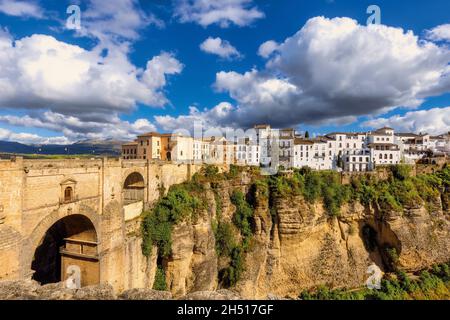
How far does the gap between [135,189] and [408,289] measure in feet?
111

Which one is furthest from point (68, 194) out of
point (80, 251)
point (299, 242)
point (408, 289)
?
point (408, 289)

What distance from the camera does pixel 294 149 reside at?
153 ft

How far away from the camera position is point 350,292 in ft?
94.0

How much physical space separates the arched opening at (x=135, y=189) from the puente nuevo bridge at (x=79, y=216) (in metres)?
0.09

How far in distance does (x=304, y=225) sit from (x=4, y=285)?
85.9 feet

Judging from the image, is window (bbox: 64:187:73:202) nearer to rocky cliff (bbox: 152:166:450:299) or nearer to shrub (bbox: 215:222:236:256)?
rocky cliff (bbox: 152:166:450:299)

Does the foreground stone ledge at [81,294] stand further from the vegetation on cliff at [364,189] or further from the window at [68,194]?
the vegetation on cliff at [364,189]

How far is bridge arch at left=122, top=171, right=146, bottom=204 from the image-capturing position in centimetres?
2123

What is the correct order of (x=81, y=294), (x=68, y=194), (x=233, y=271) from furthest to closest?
(x=233, y=271), (x=68, y=194), (x=81, y=294)

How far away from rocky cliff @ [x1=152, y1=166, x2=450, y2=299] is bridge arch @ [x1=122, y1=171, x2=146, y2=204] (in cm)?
457

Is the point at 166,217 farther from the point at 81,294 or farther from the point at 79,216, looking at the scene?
the point at 81,294

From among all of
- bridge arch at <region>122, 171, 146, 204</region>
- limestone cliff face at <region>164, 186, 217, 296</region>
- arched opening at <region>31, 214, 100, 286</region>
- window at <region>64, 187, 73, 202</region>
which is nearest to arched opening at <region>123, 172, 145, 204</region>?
bridge arch at <region>122, 171, 146, 204</region>
